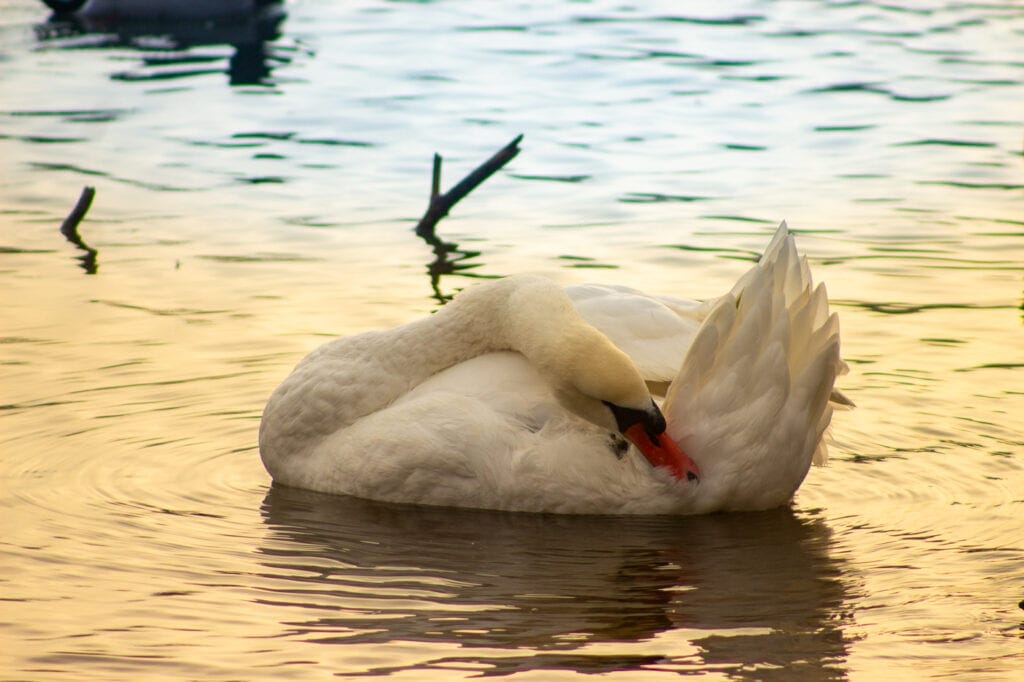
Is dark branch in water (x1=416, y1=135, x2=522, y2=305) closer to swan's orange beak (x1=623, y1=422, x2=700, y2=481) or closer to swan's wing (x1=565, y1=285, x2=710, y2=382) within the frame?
swan's wing (x1=565, y1=285, x2=710, y2=382)

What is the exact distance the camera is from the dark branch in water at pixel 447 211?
11.9m

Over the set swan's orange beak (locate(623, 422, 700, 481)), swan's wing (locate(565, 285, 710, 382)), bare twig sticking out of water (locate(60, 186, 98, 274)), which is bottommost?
bare twig sticking out of water (locate(60, 186, 98, 274))

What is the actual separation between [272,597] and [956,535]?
296 centimetres

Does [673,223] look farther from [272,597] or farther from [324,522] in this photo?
[272,597]

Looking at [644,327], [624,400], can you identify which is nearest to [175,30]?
[644,327]

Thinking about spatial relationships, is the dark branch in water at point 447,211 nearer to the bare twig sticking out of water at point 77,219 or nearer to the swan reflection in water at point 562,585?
the bare twig sticking out of water at point 77,219

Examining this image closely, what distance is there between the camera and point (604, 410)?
7602 millimetres

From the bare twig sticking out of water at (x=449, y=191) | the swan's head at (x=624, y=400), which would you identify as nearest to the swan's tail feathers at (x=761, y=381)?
the swan's head at (x=624, y=400)

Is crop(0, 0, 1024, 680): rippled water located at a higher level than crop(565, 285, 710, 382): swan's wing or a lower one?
lower

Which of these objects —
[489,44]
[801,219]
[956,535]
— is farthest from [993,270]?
[489,44]

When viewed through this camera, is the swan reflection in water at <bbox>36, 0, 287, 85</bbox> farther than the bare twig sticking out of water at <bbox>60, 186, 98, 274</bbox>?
Yes

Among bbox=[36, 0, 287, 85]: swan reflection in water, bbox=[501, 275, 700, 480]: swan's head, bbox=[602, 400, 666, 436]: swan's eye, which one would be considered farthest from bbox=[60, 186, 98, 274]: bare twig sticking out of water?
bbox=[36, 0, 287, 85]: swan reflection in water

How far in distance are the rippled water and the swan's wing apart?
30.0 inches

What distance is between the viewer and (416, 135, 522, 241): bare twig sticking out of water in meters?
12.2
